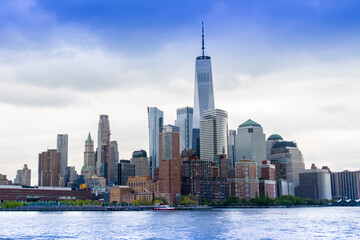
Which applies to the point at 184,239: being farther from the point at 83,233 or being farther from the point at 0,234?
the point at 0,234

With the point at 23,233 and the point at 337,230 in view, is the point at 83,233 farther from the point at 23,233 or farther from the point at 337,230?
the point at 337,230

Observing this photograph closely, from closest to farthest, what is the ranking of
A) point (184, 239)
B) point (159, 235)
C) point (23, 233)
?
point (184, 239) → point (159, 235) → point (23, 233)

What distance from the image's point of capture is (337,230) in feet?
429

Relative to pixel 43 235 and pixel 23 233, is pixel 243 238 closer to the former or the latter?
pixel 43 235

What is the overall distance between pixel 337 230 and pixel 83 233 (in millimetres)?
64360

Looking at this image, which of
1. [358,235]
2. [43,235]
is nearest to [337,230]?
[358,235]

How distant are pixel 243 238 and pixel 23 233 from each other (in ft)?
176

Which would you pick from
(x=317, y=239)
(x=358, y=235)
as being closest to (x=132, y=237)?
(x=317, y=239)

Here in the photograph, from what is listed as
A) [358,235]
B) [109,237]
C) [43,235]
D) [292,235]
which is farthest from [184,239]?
[358,235]

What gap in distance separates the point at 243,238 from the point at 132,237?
24453mm

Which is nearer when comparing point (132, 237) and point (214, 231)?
point (132, 237)

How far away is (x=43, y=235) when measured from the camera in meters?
117

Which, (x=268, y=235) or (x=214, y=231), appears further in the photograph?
(x=214, y=231)

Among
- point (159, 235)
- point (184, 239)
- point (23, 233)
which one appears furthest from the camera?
point (23, 233)
